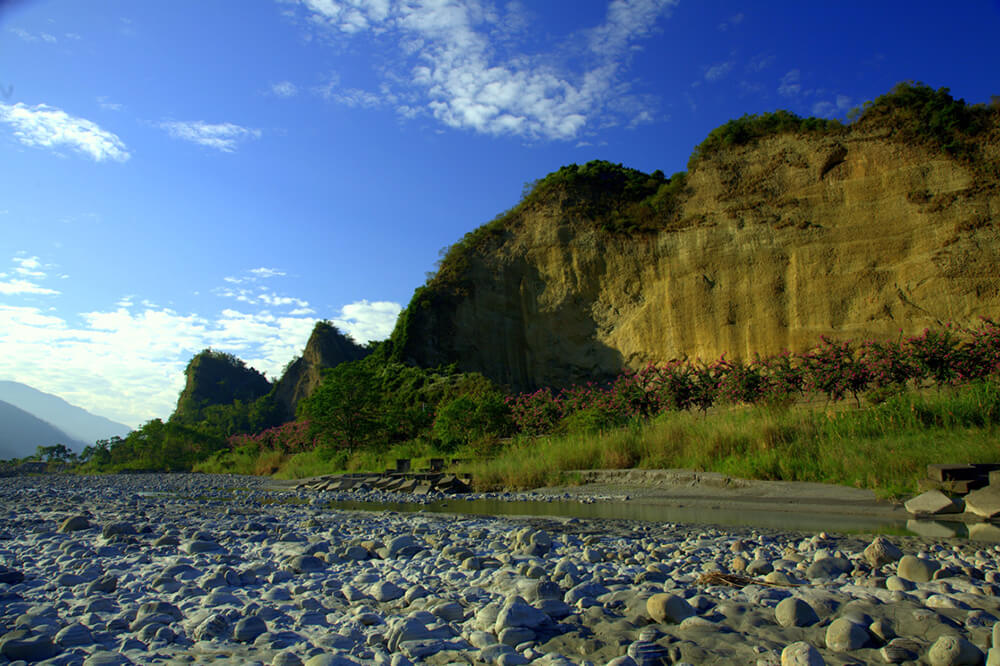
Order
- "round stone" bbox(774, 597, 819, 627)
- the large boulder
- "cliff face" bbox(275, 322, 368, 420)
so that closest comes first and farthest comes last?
"round stone" bbox(774, 597, 819, 627), the large boulder, "cliff face" bbox(275, 322, 368, 420)

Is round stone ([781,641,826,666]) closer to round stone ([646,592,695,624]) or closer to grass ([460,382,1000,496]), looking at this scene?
round stone ([646,592,695,624])

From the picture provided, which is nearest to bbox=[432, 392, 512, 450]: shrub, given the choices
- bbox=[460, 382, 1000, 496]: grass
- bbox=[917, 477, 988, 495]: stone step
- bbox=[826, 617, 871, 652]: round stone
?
bbox=[460, 382, 1000, 496]: grass

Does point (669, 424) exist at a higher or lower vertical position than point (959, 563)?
higher

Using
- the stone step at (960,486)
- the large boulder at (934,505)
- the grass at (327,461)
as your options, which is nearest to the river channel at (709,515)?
the large boulder at (934,505)

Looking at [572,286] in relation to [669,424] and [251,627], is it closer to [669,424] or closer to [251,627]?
[669,424]

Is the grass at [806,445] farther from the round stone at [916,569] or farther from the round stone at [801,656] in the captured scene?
the round stone at [801,656]

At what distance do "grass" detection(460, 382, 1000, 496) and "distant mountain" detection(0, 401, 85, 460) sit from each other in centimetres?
12004

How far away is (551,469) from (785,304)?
18237 mm

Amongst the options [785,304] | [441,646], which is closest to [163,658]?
[441,646]

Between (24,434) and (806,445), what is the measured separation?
571ft

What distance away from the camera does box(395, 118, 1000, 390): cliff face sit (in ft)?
71.5

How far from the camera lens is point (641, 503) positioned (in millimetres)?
7547

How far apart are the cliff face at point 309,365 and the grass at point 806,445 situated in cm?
3404

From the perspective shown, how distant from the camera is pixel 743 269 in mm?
25625
